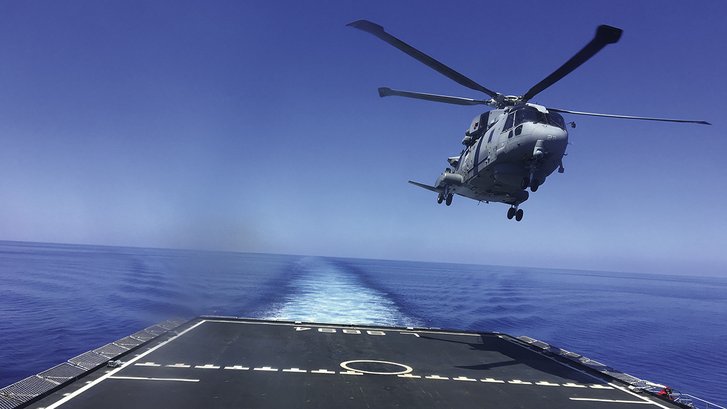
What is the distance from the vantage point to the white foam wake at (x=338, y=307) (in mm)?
49938

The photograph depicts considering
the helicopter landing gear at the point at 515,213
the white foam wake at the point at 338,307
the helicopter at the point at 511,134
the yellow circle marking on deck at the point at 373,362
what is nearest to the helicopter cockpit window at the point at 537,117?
the helicopter at the point at 511,134

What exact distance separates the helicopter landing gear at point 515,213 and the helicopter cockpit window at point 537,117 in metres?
6.56

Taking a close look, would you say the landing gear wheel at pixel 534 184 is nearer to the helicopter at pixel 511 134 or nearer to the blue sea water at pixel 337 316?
the helicopter at pixel 511 134

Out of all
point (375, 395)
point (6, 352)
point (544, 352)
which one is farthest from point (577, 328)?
point (6, 352)

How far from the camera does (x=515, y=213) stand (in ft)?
83.0

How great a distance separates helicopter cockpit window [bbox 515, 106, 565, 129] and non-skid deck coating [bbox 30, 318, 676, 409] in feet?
38.9

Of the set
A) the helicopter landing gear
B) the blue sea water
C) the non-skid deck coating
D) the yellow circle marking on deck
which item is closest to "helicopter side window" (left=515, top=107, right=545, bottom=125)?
the helicopter landing gear

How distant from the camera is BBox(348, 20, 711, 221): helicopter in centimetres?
1727

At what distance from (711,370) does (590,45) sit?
44.3 m

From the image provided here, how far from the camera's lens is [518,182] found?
70.5 feet

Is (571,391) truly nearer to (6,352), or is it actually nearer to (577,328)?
(6,352)

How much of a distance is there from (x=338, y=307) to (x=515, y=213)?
122ft

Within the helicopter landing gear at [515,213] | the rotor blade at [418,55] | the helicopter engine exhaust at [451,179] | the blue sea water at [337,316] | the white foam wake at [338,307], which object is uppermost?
the rotor blade at [418,55]

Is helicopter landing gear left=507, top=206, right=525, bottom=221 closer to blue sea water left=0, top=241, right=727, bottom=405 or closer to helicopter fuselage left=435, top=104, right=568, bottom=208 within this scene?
helicopter fuselage left=435, top=104, right=568, bottom=208
